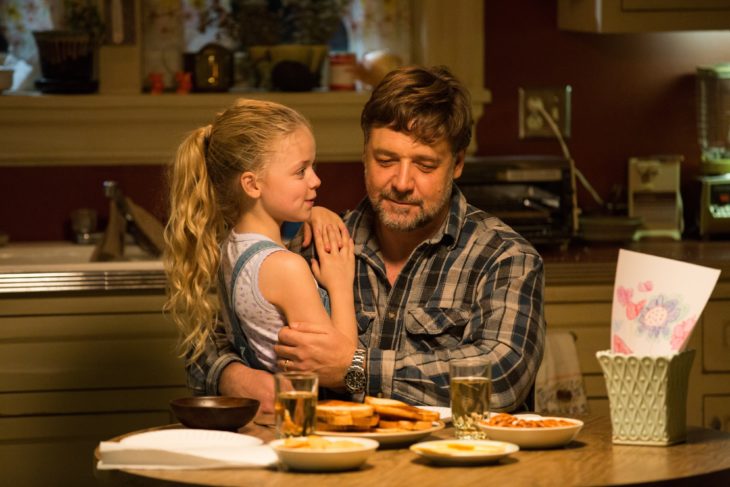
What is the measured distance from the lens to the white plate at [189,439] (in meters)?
1.89

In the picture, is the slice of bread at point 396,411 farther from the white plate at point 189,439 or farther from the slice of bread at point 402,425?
the white plate at point 189,439

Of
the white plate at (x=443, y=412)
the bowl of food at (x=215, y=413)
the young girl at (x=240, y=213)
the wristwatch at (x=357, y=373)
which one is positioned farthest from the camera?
the young girl at (x=240, y=213)

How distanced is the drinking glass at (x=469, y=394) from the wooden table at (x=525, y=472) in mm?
78

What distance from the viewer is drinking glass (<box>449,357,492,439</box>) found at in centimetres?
188

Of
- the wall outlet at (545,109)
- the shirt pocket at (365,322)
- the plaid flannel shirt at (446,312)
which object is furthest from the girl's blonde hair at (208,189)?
the wall outlet at (545,109)

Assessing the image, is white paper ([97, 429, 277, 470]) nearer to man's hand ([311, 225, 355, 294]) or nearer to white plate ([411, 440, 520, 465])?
white plate ([411, 440, 520, 465])

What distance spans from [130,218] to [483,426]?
2.04 metres

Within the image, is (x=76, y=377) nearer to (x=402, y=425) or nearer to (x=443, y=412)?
(x=443, y=412)

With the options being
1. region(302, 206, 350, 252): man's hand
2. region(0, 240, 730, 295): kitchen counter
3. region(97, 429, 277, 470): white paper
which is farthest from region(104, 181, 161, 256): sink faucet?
region(97, 429, 277, 470): white paper

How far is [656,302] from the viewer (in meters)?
1.96

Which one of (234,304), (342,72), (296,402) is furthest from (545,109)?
(296,402)

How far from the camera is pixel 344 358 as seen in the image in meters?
2.19

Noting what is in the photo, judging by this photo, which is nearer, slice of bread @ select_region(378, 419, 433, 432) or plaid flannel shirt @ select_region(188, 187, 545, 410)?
slice of bread @ select_region(378, 419, 433, 432)

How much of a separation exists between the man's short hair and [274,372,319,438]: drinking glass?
72 centimetres
